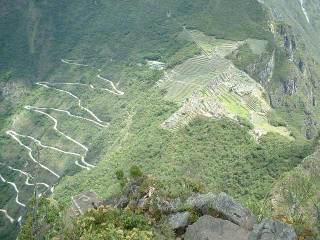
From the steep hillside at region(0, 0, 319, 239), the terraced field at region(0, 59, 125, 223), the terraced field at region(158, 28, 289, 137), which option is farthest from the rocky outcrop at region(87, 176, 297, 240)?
the terraced field at region(0, 59, 125, 223)

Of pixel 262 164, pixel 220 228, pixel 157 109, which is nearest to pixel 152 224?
pixel 220 228

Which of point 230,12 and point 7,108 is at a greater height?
point 230,12

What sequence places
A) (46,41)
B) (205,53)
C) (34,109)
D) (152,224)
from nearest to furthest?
(152,224) → (205,53) → (34,109) → (46,41)

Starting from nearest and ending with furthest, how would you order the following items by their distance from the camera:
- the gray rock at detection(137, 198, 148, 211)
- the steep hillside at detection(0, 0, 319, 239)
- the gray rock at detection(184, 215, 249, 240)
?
the gray rock at detection(184, 215, 249, 240)
the gray rock at detection(137, 198, 148, 211)
the steep hillside at detection(0, 0, 319, 239)

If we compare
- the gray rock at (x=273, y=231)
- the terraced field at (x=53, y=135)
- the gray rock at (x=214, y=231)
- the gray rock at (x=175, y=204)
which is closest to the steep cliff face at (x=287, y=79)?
the terraced field at (x=53, y=135)

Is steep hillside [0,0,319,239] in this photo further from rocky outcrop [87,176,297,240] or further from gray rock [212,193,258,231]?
gray rock [212,193,258,231]

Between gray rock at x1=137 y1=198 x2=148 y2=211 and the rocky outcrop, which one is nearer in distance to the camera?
the rocky outcrop

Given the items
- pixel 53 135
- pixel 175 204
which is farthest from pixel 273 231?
pixel 53 135

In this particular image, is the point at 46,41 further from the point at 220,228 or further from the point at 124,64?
the point at 220,228
